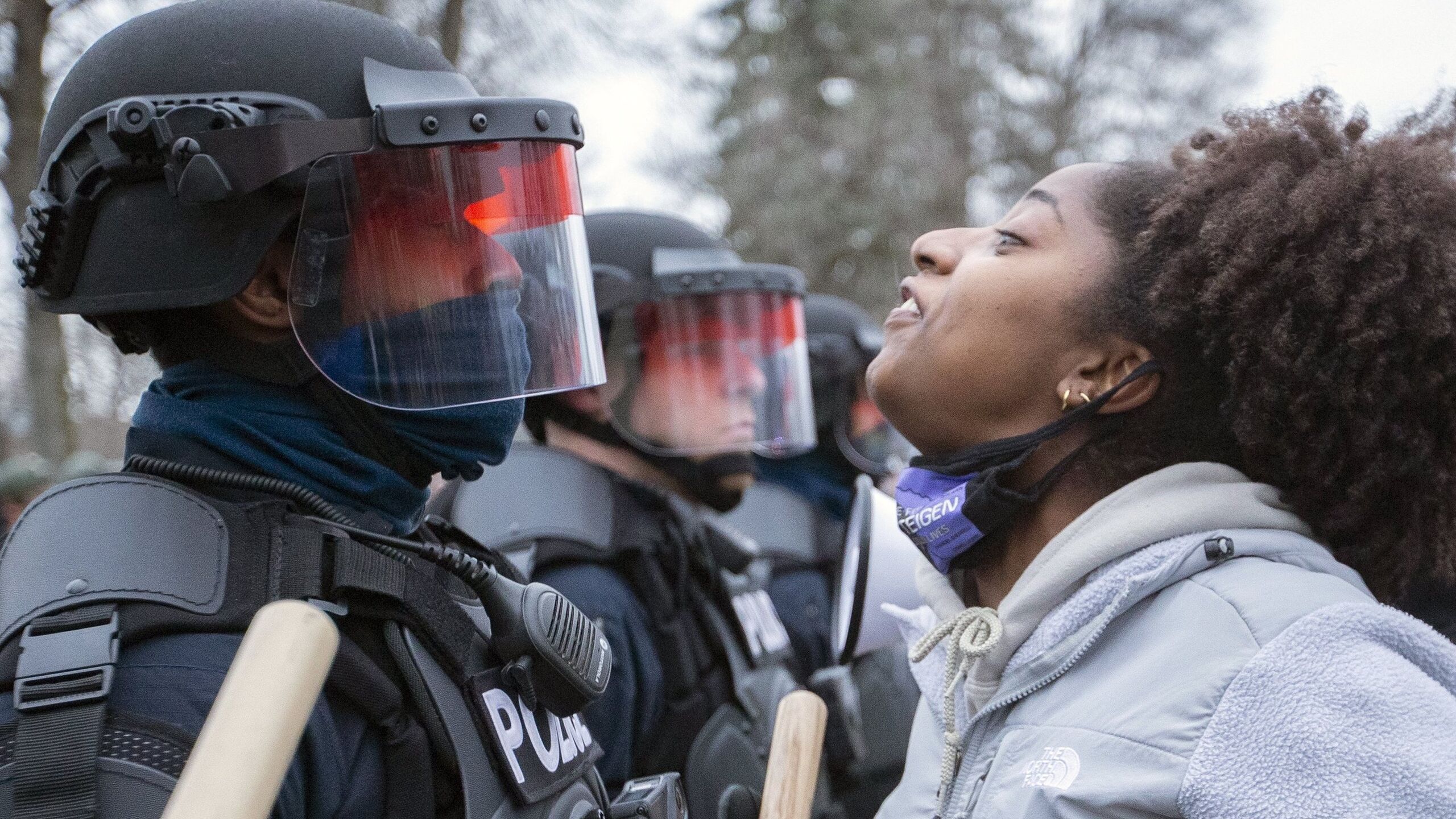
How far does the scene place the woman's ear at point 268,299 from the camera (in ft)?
5.45

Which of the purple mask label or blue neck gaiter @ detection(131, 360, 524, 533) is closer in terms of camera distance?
blue neck gaiter @ detection(131, 360, 524, 533)

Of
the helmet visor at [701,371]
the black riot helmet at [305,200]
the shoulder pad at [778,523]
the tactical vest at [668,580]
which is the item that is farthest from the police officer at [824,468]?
the black riot helmet at [305,200]

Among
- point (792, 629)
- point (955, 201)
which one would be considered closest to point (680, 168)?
point (955, 201)

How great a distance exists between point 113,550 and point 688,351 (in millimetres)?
2443

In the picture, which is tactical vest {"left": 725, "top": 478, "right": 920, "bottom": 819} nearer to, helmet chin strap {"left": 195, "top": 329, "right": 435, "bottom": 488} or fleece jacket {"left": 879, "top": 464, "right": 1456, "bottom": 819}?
fleece jacket {"left": 879, "top": 464, "right": 1456, "bottom": 819}

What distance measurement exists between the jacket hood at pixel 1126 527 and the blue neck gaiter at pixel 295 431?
848mm

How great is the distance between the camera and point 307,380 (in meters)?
1.68

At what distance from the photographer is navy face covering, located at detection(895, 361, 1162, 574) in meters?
1.98

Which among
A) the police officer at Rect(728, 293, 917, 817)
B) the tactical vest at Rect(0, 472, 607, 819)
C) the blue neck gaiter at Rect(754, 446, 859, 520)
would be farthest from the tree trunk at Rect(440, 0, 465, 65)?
the tactical vest at Rect(0, 472, 607, 819)

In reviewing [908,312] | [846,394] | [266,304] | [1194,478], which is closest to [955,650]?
[1194,478]

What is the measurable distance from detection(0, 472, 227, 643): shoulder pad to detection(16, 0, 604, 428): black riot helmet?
27 centimetres

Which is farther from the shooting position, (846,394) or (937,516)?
(846,394)

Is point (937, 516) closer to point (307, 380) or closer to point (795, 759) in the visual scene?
point (795, 759)

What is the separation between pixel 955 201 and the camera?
63.7 feet
